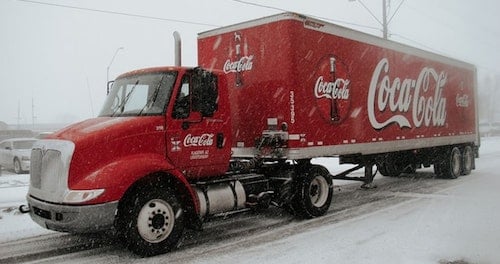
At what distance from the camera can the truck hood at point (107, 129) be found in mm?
6113

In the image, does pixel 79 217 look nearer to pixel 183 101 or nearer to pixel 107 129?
pixel 107 129

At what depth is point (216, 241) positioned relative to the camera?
730 cm

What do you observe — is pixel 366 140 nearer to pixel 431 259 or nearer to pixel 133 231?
pixel 431 259

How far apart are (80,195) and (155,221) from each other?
1142 millimetres

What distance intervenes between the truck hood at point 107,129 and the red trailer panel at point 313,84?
2.53m

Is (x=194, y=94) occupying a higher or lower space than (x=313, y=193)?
higher

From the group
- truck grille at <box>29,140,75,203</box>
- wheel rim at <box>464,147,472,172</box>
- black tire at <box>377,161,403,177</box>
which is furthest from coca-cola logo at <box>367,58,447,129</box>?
truck grille at <box>29,140,75,203</box>

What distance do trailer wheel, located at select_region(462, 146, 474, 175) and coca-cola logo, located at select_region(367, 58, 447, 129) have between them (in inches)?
90.9

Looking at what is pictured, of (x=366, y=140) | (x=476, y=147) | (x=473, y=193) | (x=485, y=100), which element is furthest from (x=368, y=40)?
(x=485, y=100)

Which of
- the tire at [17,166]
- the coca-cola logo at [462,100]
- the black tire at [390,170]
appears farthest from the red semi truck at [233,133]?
the tire at [17,166]

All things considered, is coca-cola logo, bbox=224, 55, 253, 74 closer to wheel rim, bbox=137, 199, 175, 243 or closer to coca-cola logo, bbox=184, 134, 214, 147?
coca-cola logo, bbox=184, 134, 214, 147

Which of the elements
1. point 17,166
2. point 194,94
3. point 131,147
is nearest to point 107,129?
point 131,147

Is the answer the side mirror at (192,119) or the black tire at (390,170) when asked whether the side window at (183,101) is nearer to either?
the side mirror at (192,119)

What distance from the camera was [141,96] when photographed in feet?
23.2
